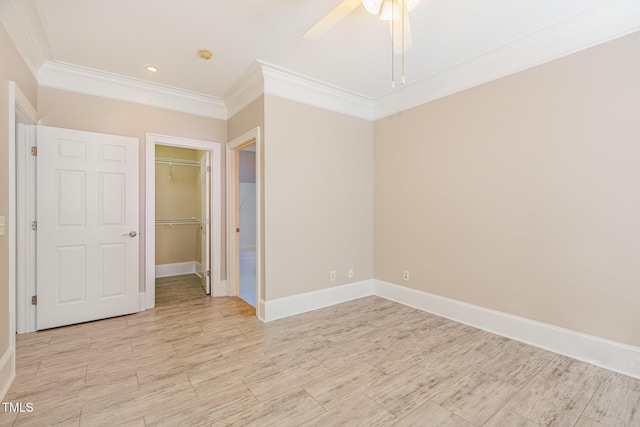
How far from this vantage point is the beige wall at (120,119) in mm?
3049

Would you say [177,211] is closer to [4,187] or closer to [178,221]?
[178,221]

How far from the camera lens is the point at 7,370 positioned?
197 cm

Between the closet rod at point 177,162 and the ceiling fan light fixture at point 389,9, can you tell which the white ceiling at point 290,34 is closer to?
the ceiling fan light fixture at point 389,9

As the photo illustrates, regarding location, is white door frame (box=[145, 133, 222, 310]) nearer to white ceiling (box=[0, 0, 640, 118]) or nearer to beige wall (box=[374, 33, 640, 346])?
white ceiling (box=[0, 0, 640, 118])

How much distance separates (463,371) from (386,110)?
10.3ft

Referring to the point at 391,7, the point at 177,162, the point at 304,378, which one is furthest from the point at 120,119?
the point at 304,378

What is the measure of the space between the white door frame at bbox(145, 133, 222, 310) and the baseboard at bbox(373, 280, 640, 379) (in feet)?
8.62

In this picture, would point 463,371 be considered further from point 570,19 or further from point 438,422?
point 570,19

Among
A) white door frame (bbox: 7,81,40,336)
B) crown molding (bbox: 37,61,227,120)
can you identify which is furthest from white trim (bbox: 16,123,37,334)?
crown molding (bbox: 37,61,227,120)

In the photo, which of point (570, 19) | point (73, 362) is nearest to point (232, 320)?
point (73, 362)

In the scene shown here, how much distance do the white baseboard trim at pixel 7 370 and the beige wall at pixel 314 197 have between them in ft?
6.54

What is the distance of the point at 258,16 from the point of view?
7.41 ft

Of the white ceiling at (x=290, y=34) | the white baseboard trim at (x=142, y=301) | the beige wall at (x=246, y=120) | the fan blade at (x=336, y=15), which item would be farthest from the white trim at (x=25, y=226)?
the fan blade at (x=336, y=15)

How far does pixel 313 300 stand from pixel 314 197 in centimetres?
127
